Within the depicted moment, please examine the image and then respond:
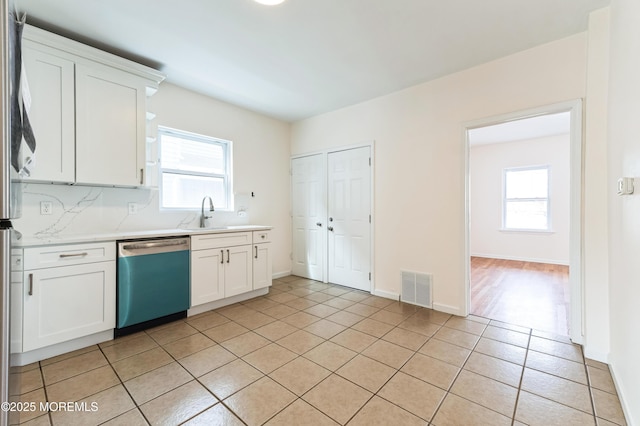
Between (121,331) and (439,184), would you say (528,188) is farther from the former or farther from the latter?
(121,331)

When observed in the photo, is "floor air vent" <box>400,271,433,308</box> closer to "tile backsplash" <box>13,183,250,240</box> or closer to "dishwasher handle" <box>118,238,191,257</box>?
"dishwasher handle" <box>118,238,191,257</box>

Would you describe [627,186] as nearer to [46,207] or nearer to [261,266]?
[261,266]

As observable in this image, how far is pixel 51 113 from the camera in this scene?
226 cm

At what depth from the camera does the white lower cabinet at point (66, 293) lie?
203 centimetres

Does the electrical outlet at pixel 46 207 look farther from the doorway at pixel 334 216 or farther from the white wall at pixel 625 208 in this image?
the white wall at pixel 625 208

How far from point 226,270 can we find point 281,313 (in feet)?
2.75

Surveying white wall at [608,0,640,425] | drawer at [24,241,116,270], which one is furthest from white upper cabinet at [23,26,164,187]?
white wall at [608,0,640,425]

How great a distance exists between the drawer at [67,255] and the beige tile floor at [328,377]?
0.75m

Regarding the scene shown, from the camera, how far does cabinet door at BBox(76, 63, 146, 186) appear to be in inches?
95.3

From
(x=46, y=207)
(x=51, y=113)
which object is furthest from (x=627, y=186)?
(x=46, y=207)

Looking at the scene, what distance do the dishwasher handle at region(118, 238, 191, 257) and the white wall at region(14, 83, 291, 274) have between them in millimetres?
533

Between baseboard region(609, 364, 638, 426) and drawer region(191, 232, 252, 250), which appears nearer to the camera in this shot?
baseboard region(609, 364, 638, 426)

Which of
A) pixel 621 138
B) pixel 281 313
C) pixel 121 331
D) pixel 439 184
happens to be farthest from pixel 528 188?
pixel 121 331

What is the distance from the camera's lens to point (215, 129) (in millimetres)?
3779
